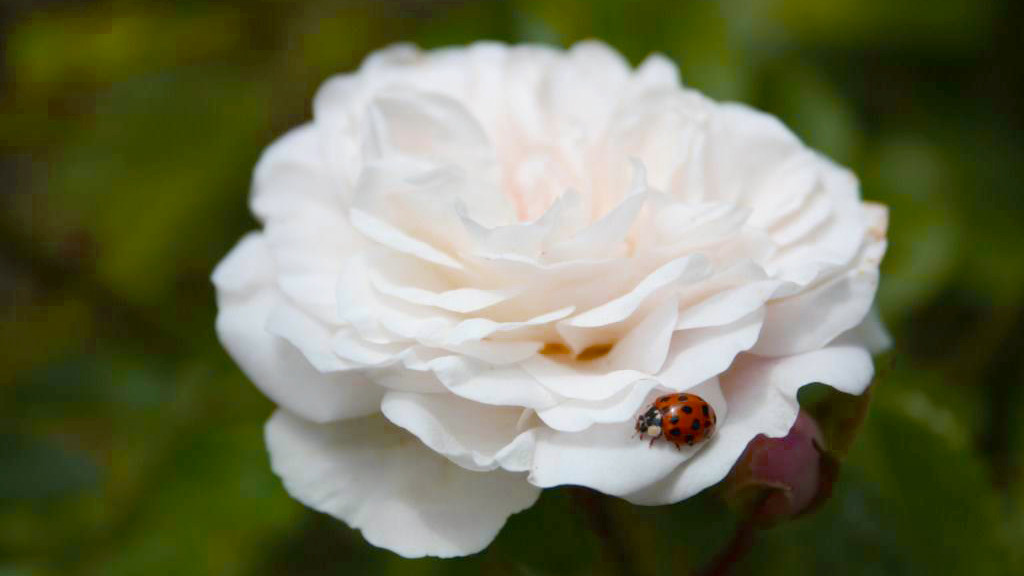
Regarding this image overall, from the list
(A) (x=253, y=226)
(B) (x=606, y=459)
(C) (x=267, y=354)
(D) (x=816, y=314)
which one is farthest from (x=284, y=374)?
(A) (x=253, y=226)

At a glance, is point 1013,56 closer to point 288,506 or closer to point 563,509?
point 563,509

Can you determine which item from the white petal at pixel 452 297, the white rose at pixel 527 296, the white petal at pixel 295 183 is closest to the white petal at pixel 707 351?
the white rose at pixel 527 296

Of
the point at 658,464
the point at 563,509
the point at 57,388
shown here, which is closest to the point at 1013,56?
the point at 563,509

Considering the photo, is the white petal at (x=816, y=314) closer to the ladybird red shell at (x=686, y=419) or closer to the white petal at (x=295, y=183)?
the ladybird red shell at (x=686, y=419)

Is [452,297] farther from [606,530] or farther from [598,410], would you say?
[606,530]

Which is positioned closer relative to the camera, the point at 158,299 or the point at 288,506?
the point at 288,506

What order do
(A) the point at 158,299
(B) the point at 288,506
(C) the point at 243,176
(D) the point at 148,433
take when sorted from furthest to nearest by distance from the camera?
(C) the point at 243,176
(A) the point at 158,299
(D) the point at 148,433
(B) the point at 288,506

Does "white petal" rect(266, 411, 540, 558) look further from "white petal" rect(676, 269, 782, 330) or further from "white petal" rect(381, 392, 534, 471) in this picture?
"white petal" rect(676, 269, 782, 330)
